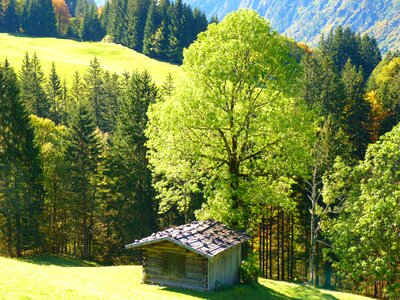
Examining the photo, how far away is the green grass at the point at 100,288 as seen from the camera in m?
17.2

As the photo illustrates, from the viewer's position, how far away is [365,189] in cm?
3241

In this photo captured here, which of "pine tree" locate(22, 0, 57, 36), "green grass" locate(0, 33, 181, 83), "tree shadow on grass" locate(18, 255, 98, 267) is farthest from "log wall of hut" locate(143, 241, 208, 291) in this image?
"pine tree" locate(22, 0, 57, 36)

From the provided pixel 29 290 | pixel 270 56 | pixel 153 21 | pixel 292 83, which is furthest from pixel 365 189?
pixel 153 21

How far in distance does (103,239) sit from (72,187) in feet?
30.6

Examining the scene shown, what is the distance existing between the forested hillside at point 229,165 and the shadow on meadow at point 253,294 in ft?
5.09

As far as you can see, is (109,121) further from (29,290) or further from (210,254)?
(29,290)

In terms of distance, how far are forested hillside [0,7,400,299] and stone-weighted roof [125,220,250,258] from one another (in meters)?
1.13

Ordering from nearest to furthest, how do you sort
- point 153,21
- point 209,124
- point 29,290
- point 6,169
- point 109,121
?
point 29,290
point 209,124
point 6,169
point 109,121
point 153,21

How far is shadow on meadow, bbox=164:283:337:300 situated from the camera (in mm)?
28609

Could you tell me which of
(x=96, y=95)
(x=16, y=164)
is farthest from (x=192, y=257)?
(x=96, y=95)

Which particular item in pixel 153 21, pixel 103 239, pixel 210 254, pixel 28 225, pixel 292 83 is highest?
pixel 153 21

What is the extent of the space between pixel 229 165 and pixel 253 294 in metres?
9.13

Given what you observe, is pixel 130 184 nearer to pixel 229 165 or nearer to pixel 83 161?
pixel 83 161

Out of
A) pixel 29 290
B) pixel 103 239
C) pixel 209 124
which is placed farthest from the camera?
pixel 103 239
